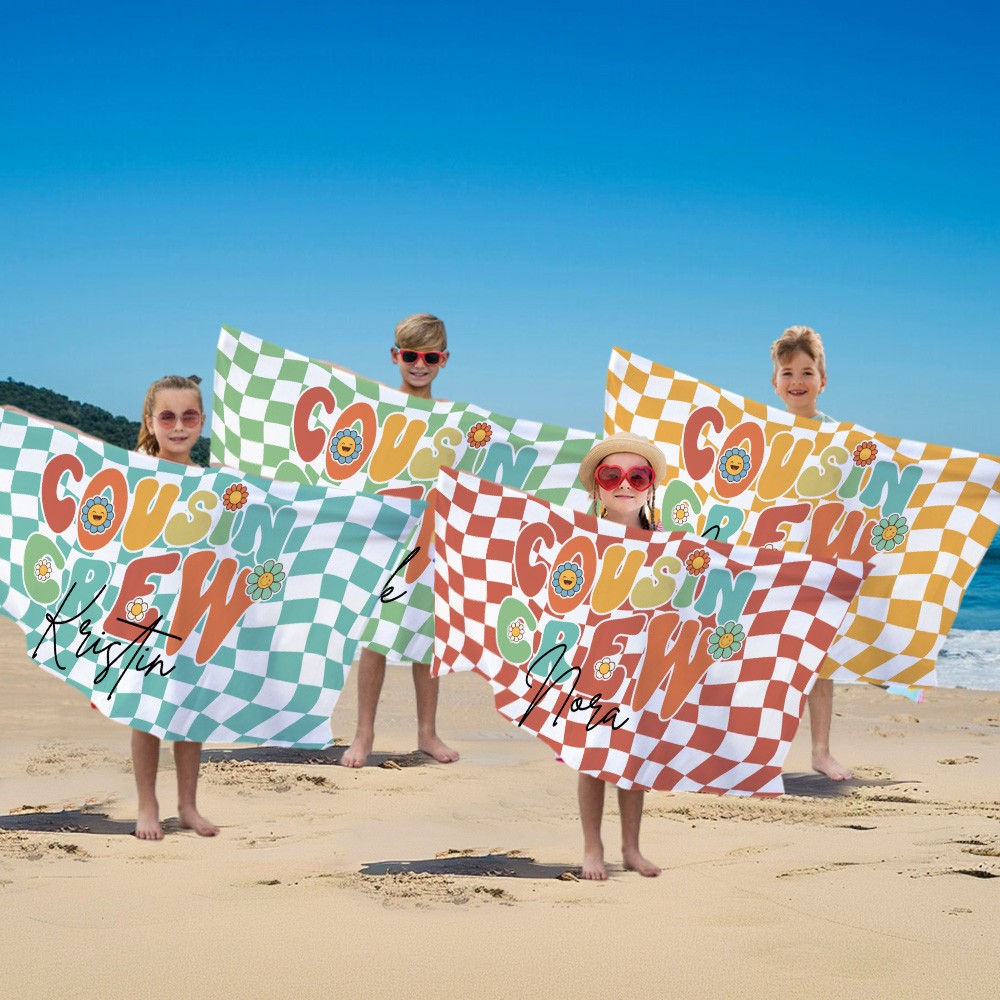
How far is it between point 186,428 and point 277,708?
1.21 m

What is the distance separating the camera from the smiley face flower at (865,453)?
6.45 meters

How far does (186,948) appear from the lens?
141 inches

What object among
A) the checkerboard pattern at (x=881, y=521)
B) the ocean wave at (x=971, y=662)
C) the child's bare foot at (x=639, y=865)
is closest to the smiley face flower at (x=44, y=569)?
the child's bare foot at (x=639, y=865)

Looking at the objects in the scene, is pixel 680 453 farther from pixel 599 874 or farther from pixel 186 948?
pixel 186 948

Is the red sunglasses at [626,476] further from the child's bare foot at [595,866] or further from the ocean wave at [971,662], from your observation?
the ocean wave at [971,662]

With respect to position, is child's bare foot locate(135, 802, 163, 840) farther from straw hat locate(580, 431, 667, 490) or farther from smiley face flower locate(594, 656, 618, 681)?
straw hat locate(580, 431, 667, 490)

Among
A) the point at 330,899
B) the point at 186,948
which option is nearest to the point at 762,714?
the point at 330,899

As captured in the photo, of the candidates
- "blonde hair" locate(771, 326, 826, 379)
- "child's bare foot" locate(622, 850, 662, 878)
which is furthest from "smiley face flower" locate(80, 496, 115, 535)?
"blonde hair" locate(771, 326, 826, 379)

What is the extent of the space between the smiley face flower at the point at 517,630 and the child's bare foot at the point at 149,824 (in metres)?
1.60

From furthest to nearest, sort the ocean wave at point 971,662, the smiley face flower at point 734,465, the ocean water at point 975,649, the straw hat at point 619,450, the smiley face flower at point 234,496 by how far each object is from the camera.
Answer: the ocean water at point 975,649 → the ocean wave at point 971,662 → the smiley face flower at point 734,465 → the smiley face flower at point 234,496 → the straw hat at point 619,450

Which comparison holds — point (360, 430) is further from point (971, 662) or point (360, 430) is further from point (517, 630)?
point (971, 662)

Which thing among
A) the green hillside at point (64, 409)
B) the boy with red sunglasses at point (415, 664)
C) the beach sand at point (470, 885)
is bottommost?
the beach sand at point (470, 885)

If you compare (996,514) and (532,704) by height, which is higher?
(996,514)

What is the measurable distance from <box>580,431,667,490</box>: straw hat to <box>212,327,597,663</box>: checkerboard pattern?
174 centimetres
